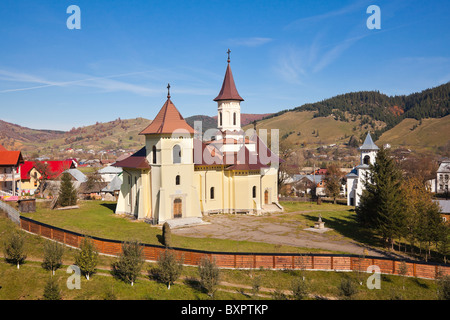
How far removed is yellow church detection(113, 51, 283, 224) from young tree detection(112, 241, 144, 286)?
12.6 metres

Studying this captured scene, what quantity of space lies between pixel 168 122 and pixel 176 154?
309 cm

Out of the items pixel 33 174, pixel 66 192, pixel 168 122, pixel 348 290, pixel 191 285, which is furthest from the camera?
pixel 33 174

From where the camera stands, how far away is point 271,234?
29188 millimetres

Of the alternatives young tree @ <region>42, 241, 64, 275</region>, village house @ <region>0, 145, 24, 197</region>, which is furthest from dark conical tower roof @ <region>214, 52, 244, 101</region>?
young tree @ <region>42, 241, 64, 275</region>

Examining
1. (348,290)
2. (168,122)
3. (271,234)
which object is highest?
(168,122)

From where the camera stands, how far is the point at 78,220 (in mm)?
31172

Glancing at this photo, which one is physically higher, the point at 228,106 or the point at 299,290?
the point at 228,106

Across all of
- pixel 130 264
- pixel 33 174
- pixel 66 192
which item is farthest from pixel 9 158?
pixel 130 264

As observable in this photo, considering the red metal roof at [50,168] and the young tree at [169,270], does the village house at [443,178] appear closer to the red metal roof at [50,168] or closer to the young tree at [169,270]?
the young tree at [169,270]

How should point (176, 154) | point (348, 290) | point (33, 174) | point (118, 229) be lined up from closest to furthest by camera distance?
point (348, 290), point (118, 229), point (176, 154), point (33, 174)

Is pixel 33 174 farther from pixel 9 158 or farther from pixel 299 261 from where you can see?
pixel 299 261
